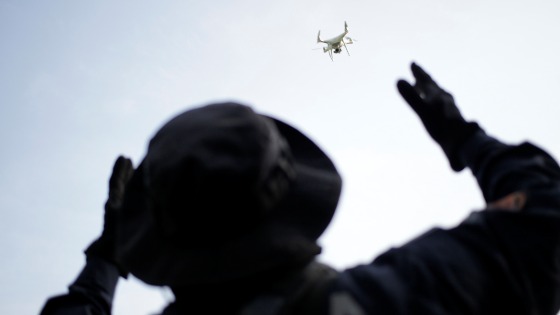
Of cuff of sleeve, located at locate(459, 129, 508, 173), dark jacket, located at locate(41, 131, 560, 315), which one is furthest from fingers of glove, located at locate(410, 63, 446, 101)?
dark jacket, located at locate(41, 131, 560, 315)

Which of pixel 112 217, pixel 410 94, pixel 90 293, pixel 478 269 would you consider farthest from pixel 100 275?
pixel 478 269

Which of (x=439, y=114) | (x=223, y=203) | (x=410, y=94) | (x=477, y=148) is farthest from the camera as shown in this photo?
(x=410, y=94)

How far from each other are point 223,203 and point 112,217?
4.89ft

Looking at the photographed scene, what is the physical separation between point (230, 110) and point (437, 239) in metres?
0.98

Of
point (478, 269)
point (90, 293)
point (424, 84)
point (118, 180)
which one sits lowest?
point (478, 269)

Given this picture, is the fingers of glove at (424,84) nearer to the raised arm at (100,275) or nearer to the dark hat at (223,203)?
the dark hat at (223,203)

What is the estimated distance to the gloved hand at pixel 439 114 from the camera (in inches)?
101

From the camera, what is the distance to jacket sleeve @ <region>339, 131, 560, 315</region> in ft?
5.88

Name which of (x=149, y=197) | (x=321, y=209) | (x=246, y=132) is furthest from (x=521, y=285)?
(x=149, y=197)

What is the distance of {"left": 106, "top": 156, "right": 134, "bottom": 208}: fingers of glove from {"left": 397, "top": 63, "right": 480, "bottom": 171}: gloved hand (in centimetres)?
181

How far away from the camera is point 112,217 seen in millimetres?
3227

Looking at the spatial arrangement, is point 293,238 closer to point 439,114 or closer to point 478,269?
point 478,269

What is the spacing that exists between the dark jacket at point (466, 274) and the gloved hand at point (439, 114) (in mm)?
552

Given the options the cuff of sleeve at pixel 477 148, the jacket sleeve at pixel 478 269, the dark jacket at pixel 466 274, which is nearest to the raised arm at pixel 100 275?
the dark jacket at pixel 466 274
